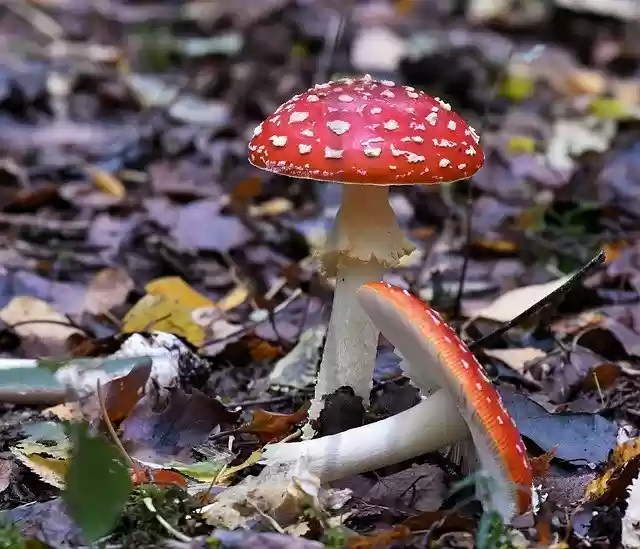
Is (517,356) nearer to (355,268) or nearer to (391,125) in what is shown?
(355,268)

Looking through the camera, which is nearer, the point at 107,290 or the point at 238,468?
the point at 238,468

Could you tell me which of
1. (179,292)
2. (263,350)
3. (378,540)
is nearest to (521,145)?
(179,292)

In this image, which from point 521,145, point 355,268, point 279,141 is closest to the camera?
point 279,141

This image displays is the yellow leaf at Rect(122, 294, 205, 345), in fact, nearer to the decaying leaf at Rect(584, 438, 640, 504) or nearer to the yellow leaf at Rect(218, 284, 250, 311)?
the yellow leaf at Rect(218, 284, 250, 311)

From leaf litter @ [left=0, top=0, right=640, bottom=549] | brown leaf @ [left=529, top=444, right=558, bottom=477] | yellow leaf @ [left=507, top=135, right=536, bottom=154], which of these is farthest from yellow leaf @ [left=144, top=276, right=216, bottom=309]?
yellow leaf @ [left=507, top=135, right=536, bottom=154]

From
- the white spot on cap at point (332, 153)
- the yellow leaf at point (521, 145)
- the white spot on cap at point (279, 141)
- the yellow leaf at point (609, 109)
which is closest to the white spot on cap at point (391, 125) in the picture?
the white spot on cap at point (332, 153)

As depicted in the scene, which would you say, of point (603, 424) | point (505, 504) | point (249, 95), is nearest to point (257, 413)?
point (505, 504)
